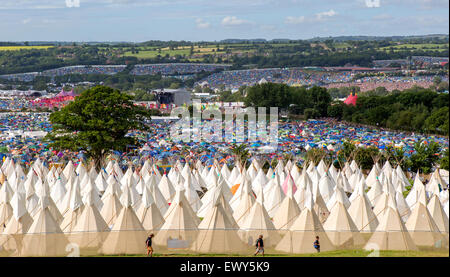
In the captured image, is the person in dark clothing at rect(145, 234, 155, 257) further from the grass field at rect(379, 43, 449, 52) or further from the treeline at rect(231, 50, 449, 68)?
the grass field at rect(379, 43, 449, 52)

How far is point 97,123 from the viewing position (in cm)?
4047

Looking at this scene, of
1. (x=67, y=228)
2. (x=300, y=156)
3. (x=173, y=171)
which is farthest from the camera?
(x=300, y=156)

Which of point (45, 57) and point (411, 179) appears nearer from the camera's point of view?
point (411, 179)

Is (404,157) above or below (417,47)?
below

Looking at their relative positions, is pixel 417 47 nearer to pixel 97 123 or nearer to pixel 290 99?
pixel 290 99

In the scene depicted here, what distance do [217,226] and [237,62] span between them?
8829 centimetres

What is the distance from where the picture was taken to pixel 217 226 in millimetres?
21922

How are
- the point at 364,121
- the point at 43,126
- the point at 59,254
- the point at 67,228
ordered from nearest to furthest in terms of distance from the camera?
the point at 59,254
the point at 67,228
the point at 43,126
the point at 364,121

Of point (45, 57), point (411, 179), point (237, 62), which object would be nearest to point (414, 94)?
point (237, 62)

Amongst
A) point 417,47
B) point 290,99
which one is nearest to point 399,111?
point 290,99

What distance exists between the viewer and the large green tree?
40.4 metres

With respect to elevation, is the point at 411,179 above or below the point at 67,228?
below

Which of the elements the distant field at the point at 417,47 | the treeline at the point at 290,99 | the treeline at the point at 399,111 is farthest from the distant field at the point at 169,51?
the treeline at the point at 399,111

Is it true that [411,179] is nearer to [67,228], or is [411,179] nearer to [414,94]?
[67,228]
